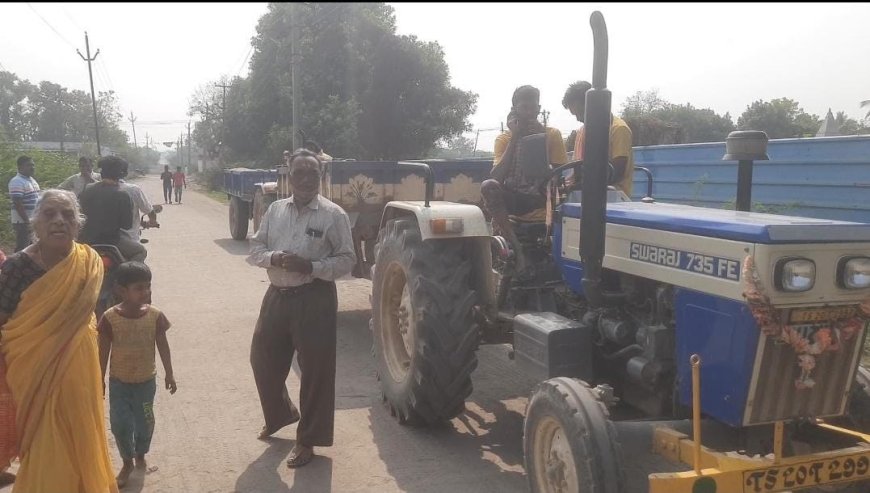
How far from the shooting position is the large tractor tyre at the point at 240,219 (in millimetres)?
16047

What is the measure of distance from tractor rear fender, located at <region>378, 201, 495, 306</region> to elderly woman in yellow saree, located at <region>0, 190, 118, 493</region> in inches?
81.5

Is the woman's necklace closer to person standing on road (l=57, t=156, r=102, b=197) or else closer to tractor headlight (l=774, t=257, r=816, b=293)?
tractor headlight (l=774, t=257, r=816, b=293)

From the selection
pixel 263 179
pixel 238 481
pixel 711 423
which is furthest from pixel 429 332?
pixel 263 179

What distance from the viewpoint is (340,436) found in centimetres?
473

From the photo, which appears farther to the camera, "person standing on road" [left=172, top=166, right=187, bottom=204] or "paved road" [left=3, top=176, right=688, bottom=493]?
"person standing on road" [left=172, top=166, right=187, bottom=204]

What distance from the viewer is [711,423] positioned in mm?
3180

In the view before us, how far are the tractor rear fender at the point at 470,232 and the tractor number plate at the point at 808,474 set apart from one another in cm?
214

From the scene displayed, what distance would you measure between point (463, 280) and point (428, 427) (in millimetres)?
1051

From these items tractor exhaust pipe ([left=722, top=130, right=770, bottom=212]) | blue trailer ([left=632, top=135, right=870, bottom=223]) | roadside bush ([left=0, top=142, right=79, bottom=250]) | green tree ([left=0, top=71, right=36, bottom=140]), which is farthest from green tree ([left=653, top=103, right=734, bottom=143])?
green tree ([left=0, top=71, right=36, bottom=140])

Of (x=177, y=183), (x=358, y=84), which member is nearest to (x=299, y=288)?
(x=358, y=84)

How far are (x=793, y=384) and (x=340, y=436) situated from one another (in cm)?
286

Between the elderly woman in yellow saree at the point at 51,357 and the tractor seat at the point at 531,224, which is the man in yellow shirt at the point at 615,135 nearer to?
the tractor seat at the point at 531,224

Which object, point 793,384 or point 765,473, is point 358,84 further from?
point 765,473

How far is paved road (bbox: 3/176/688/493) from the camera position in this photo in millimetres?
4043
